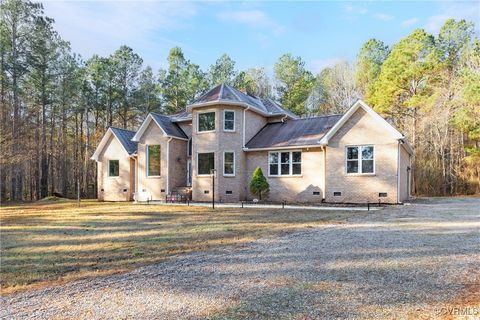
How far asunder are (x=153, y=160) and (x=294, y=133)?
31.8 feet

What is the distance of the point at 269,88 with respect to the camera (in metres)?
39.6

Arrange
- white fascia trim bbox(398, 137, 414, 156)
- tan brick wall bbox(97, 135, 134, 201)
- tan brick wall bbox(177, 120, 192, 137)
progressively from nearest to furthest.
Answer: white fascia trim bbox(398, 137, 414, 156) < tan brick wall bbox(177, 120, 192, 137) < tan brick wall bbox(97, 135, 134, 201)

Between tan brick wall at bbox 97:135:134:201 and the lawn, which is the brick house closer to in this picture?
tan brick wall at bbox 97:135:134:201

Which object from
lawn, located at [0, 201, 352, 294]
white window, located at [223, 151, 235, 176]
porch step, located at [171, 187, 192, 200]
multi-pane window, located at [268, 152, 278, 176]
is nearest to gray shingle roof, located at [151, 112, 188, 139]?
porch step, located at [171, 187, 192, 200]

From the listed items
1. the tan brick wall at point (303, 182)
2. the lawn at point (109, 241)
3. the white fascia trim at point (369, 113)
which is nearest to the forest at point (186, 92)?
the white fascia trim at point (369, 113)

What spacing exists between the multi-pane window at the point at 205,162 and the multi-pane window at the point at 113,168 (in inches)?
314

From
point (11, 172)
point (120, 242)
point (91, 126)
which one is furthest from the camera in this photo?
point (91, 126)

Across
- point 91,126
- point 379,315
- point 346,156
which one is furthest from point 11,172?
point 379,315

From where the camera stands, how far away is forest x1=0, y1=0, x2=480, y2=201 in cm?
2494

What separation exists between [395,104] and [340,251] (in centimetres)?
2640

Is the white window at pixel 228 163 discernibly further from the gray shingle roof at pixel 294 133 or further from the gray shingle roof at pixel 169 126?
the gray shingle roof at pixel 169 126

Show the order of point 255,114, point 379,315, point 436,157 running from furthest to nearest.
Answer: point 436,157 < point 255,114 < point 379,315

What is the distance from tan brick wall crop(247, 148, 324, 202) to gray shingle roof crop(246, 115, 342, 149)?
64 cm

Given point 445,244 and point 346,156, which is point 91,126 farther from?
point 445,244
